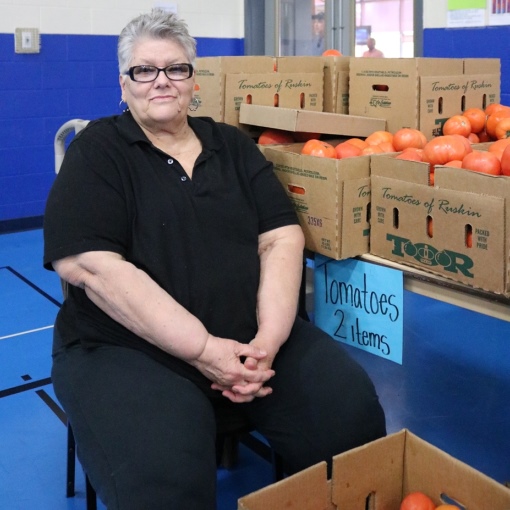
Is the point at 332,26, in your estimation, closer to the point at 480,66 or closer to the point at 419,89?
the point at 480,66

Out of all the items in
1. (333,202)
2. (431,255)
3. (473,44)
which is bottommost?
(431,255)

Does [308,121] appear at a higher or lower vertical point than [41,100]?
lower

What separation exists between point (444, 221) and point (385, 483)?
60 centimetres

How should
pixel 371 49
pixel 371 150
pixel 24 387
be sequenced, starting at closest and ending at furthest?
1. pixel 371 150
2. pixel 24 387
3. pixel 371 49

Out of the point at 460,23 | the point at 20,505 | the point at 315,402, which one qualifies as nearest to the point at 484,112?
the point at 315,402

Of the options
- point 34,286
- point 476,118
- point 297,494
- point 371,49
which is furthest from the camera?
point 371,49

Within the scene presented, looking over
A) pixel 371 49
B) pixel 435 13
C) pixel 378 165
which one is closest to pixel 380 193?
pixel 378 165

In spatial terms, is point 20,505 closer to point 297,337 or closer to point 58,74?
point 297,337

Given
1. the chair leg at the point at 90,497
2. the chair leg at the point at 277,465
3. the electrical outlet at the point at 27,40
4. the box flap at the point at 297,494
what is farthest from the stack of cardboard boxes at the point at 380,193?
the electrical outlet at the point at 27,40

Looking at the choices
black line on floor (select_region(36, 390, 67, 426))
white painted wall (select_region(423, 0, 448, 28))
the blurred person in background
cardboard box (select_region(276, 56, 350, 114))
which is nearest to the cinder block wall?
the blurred person in background

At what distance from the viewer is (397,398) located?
253 centimetres

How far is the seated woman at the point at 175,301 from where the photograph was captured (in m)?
1.45

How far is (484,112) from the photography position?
2.29 m

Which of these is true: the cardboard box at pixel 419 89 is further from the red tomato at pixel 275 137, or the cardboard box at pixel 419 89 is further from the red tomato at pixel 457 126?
the red tomato at pixel 275 137
